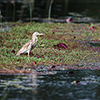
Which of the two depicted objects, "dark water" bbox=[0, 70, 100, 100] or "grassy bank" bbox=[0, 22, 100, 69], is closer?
"dark water" bbox=[0, 70, 100, 100]

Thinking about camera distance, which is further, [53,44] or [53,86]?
[53,44]

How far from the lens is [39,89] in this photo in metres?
5.95

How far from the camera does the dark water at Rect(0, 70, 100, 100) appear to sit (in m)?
5.57

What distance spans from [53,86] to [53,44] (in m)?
3.79

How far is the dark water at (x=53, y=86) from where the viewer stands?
5574 millimetres

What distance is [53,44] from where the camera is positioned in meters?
9.84

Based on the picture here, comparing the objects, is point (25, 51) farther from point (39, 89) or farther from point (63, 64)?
point (39, 89)

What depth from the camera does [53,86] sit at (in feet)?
20.2

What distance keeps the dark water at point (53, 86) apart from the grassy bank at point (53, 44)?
892 mm

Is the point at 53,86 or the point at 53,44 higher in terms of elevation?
the point at 53,44

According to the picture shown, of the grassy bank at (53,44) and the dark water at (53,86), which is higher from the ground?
the grassy bank at (53,44)

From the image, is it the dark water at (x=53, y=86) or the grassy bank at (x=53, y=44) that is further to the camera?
the grassy bank at (x=53, y=44)

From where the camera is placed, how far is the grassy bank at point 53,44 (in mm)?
7922

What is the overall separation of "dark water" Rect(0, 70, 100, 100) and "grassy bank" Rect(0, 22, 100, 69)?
89 centimetres
